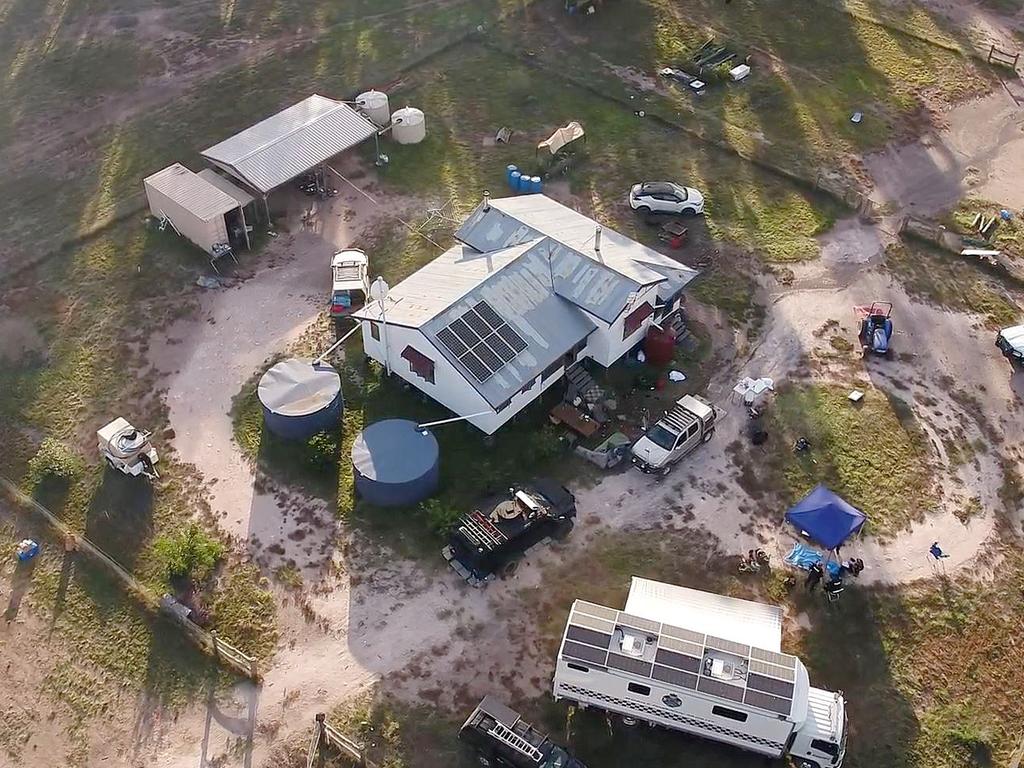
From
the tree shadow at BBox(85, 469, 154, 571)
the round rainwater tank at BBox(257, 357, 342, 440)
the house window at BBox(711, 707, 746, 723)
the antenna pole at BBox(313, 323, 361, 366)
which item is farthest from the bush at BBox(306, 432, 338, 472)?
the house window at BBox(711, 707, 746, 723)

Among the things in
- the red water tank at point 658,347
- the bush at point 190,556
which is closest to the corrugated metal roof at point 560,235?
the red water tank at point 658,347

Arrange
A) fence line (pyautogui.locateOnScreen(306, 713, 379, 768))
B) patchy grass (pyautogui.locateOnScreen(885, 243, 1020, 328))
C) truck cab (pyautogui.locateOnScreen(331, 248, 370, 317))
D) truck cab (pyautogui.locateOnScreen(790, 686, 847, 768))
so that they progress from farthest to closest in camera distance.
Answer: patchy grass (pyautogui.locateOnScreen(885, 243, 1020, 328)) < truck cab (pyautogui.locateOnScreen(331, 248, 370, 317)) < fence line (pyautogui.locateOnScreen(306, 713, 379, 768)) < truck cab (pyautogui.locateOnScreen(790, 686, 847, 768))

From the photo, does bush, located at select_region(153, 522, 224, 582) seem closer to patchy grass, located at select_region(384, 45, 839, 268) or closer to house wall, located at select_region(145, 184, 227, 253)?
house wall, located at select_region(145, 184, 227, 253)

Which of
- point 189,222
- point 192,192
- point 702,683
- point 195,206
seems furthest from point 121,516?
point 702,683

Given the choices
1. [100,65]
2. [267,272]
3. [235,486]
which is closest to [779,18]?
[267,272]

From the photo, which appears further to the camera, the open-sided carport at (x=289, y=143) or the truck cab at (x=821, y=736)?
the open-sided carport at (x=289, y=143)

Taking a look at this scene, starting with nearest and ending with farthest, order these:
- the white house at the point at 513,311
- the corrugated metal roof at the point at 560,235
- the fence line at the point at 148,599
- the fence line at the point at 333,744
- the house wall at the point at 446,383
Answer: the fence line at the point at 333,744 < the fence line at the point at 148,599 < the house wall at the point at 446,383 < the white house at the point at 513,311 < the corrugated metal roof at the point at 560,235

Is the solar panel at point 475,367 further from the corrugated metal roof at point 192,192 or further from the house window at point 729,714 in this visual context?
the corrugated metal roof at point 192,192
